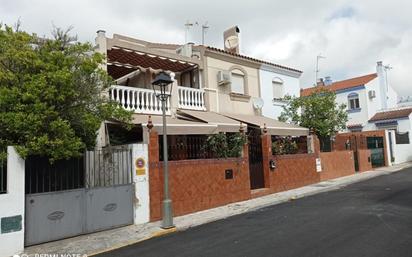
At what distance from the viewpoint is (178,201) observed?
525 inches

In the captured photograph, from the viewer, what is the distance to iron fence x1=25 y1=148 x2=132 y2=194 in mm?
10188

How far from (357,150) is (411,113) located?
12.6 meters

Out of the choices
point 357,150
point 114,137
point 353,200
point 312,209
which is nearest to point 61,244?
point 114,137

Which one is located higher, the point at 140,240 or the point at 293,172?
the point at 293,172

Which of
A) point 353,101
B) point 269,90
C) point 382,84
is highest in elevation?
point 382,84

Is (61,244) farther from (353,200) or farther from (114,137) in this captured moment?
(353,200)

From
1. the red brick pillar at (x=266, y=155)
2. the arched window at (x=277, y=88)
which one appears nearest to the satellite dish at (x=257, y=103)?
the arched window at (x=277, y=88)

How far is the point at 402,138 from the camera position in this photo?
33438 millimetres

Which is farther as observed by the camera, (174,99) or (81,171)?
(174,99)

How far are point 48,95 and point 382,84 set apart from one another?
130 feet

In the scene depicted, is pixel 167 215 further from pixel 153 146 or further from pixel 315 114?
pixel 315 114

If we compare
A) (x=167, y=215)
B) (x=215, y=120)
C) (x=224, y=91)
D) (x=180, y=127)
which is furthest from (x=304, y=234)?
(x=224, y=91)

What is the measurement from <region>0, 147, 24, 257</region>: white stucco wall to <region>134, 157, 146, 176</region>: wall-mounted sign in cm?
363

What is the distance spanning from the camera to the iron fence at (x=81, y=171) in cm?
1019
